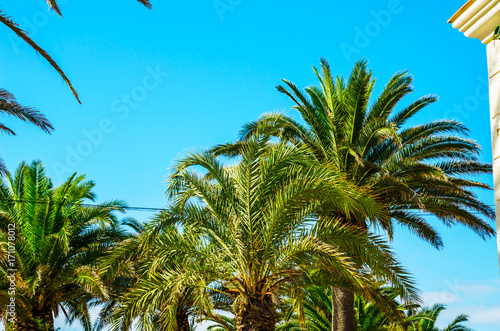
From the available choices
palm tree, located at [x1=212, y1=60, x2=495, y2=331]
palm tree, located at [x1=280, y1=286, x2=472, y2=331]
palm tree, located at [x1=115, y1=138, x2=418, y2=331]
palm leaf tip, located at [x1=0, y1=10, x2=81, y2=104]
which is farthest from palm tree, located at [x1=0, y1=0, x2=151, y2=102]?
palm tree, located at [x1=280, y1=286, x2=472, y2=331]

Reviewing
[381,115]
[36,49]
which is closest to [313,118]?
[381,115]

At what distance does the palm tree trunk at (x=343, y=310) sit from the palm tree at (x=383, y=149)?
3 cm

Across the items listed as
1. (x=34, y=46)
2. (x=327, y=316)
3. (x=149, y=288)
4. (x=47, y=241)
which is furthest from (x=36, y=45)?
(x=327, y=316)

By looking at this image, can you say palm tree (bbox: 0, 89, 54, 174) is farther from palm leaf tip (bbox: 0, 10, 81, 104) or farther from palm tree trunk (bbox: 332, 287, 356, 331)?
palm tree trunk (bbox: 332, 287, 356, 331)

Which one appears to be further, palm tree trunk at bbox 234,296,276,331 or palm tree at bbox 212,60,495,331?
palm tree at bbox 212,60,495,331

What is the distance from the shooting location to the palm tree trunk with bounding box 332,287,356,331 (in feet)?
55.0

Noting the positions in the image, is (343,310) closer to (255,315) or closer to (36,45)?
(255,315)

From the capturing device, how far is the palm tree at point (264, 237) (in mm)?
11250

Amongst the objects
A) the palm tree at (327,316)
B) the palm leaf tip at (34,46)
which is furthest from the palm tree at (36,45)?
the palm tree at (327,316)

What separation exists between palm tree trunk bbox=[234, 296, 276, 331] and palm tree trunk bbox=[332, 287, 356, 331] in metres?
5.59

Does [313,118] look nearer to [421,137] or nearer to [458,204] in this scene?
[421,137]

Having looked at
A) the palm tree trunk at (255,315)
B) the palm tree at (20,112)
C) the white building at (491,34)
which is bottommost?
the palm tree trunk at (255,315)

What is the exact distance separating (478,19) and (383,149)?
12.1m

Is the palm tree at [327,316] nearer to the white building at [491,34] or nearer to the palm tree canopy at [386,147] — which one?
the palm tree canopy at [386,147]
